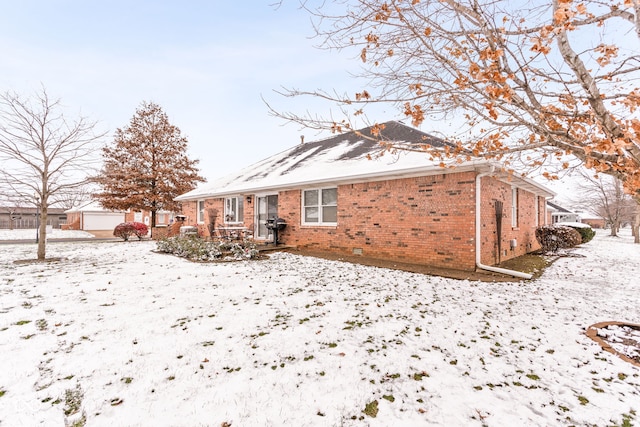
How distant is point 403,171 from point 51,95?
1088cm

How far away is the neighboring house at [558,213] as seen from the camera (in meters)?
32.8

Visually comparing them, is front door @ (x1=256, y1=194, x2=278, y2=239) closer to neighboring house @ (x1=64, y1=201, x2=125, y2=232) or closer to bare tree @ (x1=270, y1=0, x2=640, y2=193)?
bare tree @ (x1=270, y1=0, x2=640, y2=193)

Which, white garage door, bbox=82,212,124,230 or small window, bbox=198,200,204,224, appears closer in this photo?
small window, bbox=198,200,204,224

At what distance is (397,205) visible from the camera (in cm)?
809

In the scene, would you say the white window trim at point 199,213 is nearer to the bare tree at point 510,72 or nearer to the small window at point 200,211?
the small window at point 200,211

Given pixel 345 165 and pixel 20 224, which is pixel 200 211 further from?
pixel 20 224

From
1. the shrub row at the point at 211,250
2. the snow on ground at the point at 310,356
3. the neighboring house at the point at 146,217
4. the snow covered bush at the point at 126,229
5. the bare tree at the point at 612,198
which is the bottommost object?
the snow on ground at the point at 310,356

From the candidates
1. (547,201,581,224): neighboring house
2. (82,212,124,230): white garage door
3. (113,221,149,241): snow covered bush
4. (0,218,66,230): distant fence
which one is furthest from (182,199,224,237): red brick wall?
(547,201,581,224): neighboring house

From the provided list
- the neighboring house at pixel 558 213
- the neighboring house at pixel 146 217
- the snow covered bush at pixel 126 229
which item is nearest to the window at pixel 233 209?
the snow covered bush at pixel 126 229

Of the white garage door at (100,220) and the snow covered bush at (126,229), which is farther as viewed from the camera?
the white garage door at (100,220)

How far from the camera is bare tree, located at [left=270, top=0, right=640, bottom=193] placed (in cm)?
261

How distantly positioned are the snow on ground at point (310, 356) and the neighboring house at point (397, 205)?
2.07m

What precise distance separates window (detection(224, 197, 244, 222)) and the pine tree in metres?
8.48

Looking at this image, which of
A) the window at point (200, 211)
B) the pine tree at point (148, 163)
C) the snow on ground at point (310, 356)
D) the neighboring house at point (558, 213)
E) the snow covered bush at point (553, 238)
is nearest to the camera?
the snow on ground at point (310, 356)
